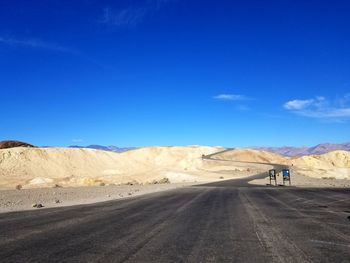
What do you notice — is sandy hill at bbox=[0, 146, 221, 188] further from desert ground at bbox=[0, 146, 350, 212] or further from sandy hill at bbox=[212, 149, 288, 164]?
sandy hill at bbox=[212, 149, 288, 164]

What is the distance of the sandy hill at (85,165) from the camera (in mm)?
82188

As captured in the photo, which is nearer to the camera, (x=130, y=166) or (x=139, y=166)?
(x=130, y=166)

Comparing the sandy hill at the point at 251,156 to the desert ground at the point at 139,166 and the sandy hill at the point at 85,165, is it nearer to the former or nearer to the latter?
the desert ground at the point at 139,166

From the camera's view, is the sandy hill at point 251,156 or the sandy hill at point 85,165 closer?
the sandy hill at point 85,165

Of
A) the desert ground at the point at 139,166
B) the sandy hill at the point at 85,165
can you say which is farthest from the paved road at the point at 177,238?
the sandy hill at the point at 85,165

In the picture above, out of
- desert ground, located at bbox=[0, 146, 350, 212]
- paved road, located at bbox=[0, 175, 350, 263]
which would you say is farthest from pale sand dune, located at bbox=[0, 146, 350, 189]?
paved road, located at bbox=[0, 175, 350, 263]

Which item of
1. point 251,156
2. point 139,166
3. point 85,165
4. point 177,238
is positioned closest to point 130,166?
point 139,166

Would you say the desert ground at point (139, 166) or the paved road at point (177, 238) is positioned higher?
the desert ground at point (139, 166)

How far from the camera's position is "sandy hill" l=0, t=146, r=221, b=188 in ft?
270

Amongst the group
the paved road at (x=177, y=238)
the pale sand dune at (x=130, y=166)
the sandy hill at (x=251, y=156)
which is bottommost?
the paved road at (x=177, y=238)

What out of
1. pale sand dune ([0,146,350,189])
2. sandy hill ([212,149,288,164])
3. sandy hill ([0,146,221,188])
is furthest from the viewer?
sandy hill ([212,149,288,164])

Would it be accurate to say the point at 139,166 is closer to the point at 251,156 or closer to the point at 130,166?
the point at 130,166

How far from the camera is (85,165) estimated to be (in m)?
112

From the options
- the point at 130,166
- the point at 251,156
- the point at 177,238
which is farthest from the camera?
the point at 251,156
